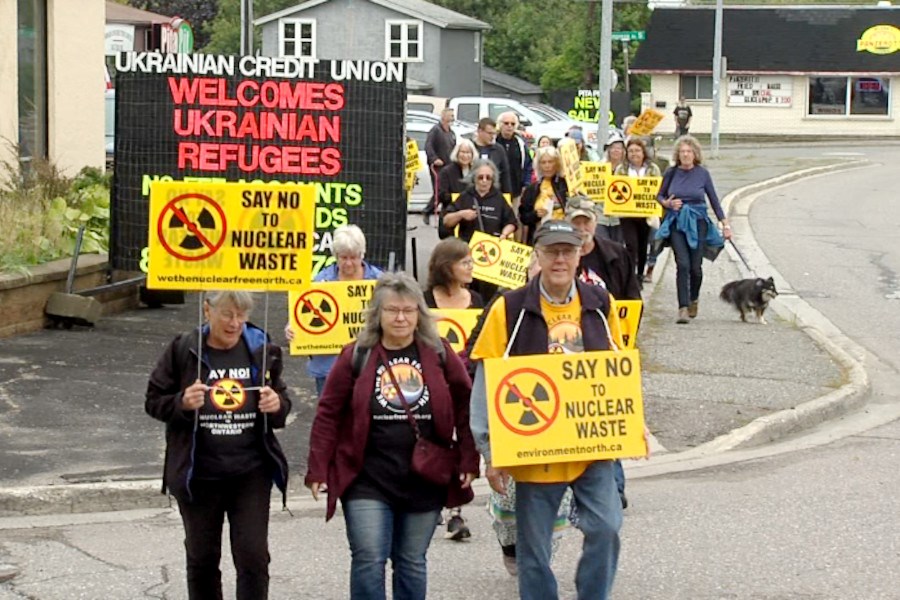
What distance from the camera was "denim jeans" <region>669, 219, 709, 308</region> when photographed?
15.7 metres

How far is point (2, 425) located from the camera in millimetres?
10328

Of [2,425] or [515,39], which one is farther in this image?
[515,39]

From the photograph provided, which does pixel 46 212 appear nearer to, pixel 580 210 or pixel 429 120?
pixel 580 210

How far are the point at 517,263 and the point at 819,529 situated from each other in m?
4.26

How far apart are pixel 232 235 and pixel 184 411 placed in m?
1.30

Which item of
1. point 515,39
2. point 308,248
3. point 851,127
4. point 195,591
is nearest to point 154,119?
point 308,248

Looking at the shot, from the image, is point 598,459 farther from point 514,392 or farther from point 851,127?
point 851,127

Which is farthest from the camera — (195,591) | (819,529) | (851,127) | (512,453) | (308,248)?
(851,127)

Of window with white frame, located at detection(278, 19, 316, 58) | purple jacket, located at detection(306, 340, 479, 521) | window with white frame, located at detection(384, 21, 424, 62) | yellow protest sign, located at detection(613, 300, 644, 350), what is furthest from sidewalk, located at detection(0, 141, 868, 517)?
window with white frame, located at detection(278, 19, 316, 58)

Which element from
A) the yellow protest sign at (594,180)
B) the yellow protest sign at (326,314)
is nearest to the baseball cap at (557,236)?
the yellow protest sign at (326,314)

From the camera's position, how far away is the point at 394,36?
67688 mm

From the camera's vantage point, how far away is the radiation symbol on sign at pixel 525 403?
5.95 m

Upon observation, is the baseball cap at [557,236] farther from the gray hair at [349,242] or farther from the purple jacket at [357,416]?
the gray hair at [349,242]

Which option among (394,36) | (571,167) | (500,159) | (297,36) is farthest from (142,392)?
(297,36)
